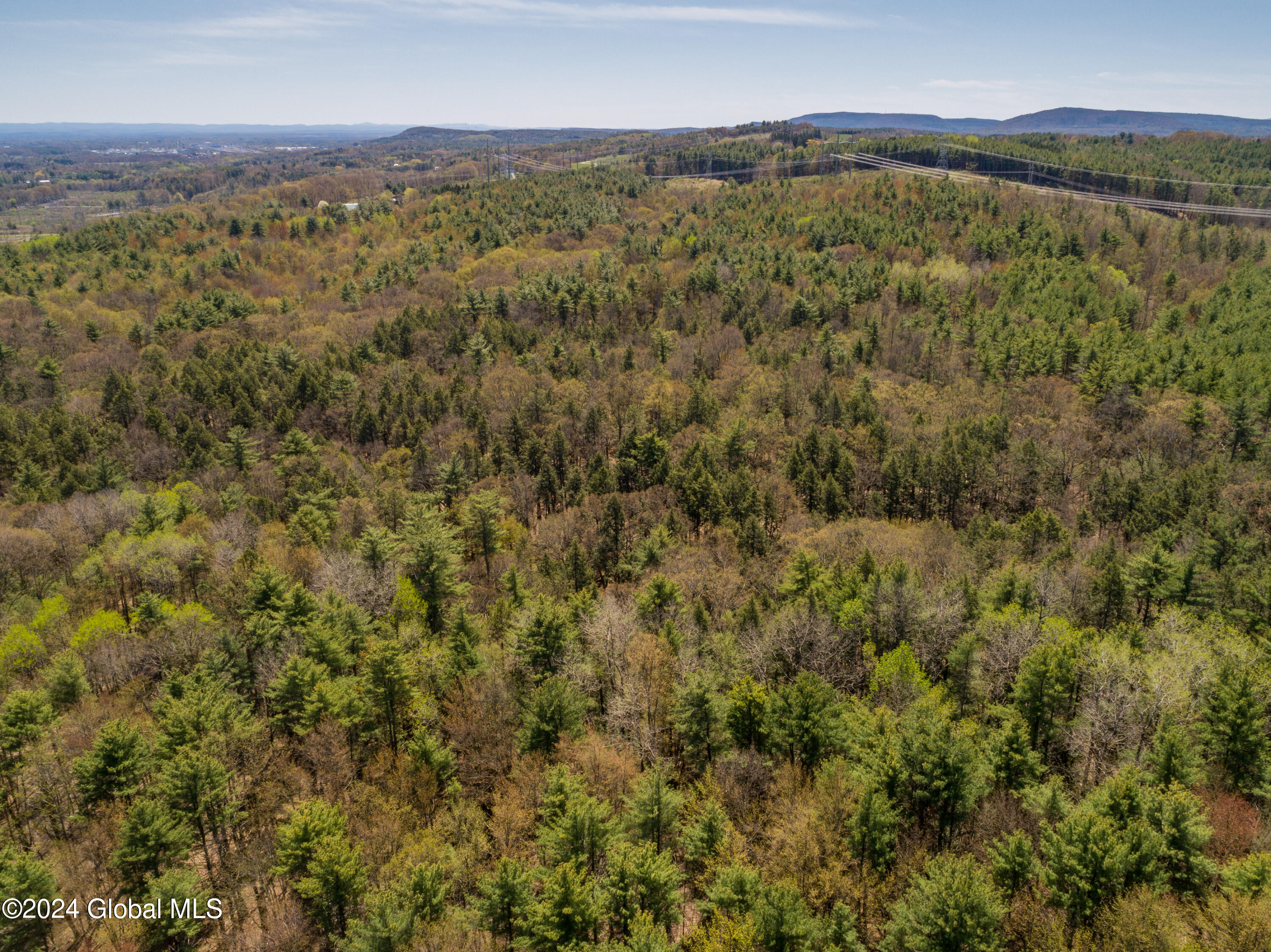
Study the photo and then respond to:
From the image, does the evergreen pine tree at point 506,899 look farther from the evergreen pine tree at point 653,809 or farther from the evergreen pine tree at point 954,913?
the evergreen pine tree at point 954,913

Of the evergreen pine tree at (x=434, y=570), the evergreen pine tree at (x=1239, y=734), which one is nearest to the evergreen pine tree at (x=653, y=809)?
the evergreen pine tree at (x=1239, y=734)

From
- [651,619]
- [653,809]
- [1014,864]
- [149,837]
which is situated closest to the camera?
[1014,864]

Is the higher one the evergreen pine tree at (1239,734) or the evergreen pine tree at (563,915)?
the evergreen pine tree at (1239,734)

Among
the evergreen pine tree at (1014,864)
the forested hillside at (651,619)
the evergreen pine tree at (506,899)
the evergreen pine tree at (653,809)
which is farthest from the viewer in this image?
the evergreen pine tree at (653,809)

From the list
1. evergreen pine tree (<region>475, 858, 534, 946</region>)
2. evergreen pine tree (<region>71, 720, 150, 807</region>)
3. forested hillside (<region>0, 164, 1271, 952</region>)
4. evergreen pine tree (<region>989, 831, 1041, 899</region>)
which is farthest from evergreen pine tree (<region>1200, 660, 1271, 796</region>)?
evergreen pine tree (<region>71, 720, 150, 807</region>)

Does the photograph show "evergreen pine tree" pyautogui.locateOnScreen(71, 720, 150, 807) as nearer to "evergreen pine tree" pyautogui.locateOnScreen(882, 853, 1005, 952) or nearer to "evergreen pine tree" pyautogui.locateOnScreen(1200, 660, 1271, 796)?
"evergreen pine tree" pyautogui.locateOnScreen(882, 853, 1005, 952)

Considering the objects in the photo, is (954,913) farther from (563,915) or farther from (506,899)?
(506,899)

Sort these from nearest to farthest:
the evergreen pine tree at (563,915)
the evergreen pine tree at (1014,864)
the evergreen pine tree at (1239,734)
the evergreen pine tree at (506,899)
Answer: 1. the evergreen pine tree at (563,915)
2. the evergreen pine tree at (1014,864)
3. the evergreen pine tree at (506,899)
4. the evergreen pine tree at (1239,734)

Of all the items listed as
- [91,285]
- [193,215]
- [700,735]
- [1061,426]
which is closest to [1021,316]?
[1061,426]

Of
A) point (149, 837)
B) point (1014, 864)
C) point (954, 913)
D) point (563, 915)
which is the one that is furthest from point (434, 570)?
point (1014, 864)
